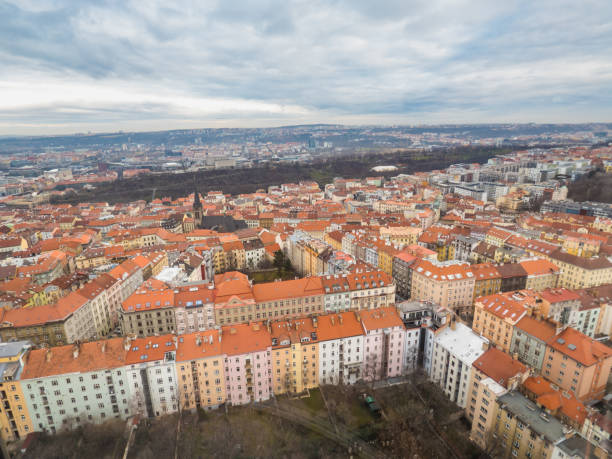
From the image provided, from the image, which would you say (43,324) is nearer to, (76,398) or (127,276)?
(76,398)

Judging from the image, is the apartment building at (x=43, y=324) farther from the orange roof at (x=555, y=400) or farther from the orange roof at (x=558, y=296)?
the orange roof at (x=558, y=296)

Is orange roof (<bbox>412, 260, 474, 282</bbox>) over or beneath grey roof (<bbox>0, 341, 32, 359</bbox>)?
beneath

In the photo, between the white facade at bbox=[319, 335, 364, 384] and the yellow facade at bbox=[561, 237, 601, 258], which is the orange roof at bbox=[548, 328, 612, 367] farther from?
the yellow facade at bbox=[561, 237, 601, 258]

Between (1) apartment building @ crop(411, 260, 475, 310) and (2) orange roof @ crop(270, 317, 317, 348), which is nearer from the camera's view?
(2) orange roof @ crop(270, 317, 317, 348)


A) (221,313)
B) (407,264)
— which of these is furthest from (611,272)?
(221,313)

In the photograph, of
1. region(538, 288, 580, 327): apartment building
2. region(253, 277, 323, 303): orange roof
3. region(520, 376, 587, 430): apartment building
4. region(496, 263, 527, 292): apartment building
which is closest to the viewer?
region(520, 376, 587, 430): apartment building

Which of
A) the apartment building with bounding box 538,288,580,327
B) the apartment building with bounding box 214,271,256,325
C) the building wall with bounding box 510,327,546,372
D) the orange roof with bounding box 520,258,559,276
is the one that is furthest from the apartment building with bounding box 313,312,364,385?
the orange roof with bounding box 520,258,559,276

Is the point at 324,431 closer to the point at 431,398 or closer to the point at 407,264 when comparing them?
the point at 431,398
